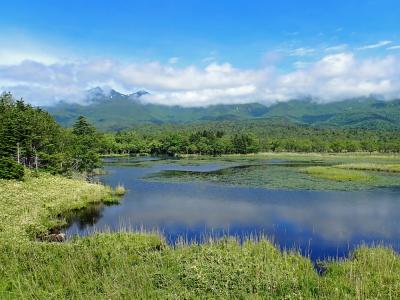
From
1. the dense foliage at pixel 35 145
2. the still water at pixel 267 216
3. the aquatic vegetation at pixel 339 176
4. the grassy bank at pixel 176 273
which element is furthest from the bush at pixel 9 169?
the aquatic vegetation at pixel 339 176

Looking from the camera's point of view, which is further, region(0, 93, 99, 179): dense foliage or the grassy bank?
region(0, 93, 99, 179): dense foliage

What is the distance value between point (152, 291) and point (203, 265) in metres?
4.01

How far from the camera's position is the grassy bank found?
16781 mm

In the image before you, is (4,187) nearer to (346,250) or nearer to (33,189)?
(33,189)

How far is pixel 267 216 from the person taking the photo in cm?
4469

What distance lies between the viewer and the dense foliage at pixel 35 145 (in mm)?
59750

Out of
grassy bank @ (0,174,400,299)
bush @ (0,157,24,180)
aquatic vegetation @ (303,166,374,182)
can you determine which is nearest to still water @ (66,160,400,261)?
grassy bank @ (0,174,400,299)

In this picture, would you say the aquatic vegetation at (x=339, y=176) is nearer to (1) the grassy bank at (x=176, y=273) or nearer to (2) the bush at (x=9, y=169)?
(1) the grassy bank at (x=176, y=273)

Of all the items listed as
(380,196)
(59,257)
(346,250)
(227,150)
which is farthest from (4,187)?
(227,150)

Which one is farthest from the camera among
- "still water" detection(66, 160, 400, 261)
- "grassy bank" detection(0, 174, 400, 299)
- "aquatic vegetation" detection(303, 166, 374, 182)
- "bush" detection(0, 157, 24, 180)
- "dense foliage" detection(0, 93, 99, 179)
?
"aquatic vegetation" detection(303, 166, 374, 182)

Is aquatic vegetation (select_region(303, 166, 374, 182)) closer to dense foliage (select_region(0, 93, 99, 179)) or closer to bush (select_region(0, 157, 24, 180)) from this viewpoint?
dense foliage (select_region(0, 93, 99, 179))

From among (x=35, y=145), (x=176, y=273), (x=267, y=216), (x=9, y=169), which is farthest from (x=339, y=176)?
(x=176, y=273)

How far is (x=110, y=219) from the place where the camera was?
43562 mm

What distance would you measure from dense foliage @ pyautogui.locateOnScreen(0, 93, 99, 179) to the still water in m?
15.2
